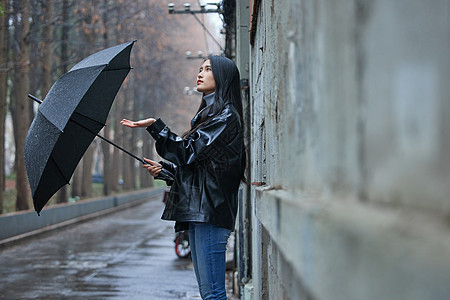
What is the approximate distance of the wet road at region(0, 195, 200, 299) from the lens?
8691mm

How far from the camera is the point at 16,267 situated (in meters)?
11.1

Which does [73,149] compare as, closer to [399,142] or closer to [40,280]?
[399,142]

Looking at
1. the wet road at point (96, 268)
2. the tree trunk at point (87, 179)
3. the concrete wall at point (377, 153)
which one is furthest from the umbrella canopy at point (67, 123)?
the tree trunk at point (87, 179)

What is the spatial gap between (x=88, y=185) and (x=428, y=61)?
1190 inches

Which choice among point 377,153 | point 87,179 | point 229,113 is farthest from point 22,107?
point 377,153

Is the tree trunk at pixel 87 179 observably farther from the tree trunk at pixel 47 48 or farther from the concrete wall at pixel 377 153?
the concrete wall at pixel 377 153

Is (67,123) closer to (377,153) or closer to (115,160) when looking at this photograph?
(377,153)

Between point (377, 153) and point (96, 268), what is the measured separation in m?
10.5

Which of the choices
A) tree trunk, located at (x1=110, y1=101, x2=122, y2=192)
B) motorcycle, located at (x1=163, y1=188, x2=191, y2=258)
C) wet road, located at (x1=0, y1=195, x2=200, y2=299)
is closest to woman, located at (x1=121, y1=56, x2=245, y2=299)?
wet road, located at (x1=0, y1=195, x2=200, y2=299)

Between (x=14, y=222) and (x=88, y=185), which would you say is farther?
(x=88, y=185)

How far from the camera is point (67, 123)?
4598mm

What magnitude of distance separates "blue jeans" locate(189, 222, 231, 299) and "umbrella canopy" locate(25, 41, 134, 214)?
1.37 m

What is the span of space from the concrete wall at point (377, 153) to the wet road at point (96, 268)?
7.31m

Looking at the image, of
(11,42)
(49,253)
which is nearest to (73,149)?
(49,253)
